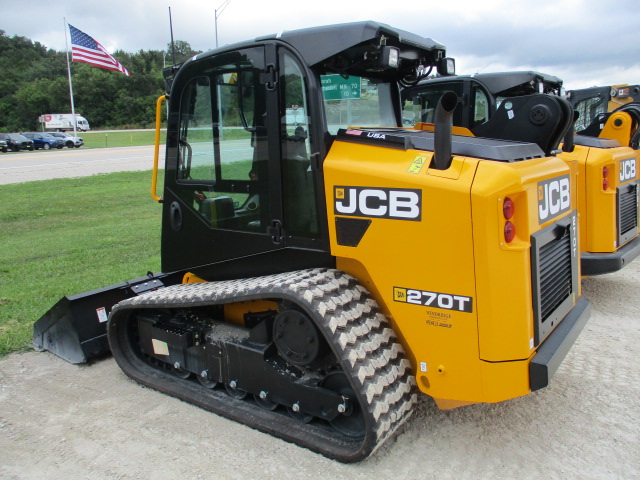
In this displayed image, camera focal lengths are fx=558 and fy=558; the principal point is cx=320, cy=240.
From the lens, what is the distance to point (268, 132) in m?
3.32

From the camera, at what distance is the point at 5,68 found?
8625 centimetres

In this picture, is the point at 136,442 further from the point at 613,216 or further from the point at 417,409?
the point at 613,216

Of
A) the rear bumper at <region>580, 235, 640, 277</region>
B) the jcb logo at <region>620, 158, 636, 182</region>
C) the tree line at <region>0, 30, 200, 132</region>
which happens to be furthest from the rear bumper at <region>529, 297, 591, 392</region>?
the tree line at <region>0, 30, 200, 132</region>

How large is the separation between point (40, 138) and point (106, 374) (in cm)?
4103

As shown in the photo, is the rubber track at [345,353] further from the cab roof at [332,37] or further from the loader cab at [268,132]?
the cab roof at [332,37]

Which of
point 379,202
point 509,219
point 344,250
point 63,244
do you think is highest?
point 379,202

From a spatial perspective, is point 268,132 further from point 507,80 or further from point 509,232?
point 507,80

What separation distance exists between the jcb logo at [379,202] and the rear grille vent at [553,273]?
619 mm

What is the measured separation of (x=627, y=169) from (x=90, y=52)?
22.1m

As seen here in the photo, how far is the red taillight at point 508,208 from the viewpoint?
2.66 meters

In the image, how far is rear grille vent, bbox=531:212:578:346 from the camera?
9.25ft

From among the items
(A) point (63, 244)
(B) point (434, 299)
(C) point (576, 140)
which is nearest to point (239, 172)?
(B) point (434, 299)

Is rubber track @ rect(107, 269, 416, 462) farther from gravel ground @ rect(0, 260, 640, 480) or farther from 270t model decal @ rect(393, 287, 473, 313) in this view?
270t model decal @ rect(393, 287, 473, 313)

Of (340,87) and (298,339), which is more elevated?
(340,87)
